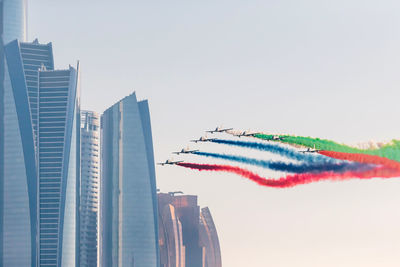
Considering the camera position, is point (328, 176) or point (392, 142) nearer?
point (392, 142)

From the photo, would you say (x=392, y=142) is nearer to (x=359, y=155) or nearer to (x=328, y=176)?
(x=359, y=155)

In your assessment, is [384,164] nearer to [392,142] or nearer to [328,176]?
[392,142]

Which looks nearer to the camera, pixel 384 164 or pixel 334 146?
pixel 384 164

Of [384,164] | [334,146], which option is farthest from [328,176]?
[384,164]

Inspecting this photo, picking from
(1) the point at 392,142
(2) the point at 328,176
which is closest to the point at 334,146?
(2) the point at 328,176

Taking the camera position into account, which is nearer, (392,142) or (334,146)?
(392,142)

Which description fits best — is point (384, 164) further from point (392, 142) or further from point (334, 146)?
point (334, 146)

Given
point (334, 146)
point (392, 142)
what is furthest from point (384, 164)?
point (334, 146)

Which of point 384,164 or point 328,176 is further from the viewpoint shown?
point 328,176
